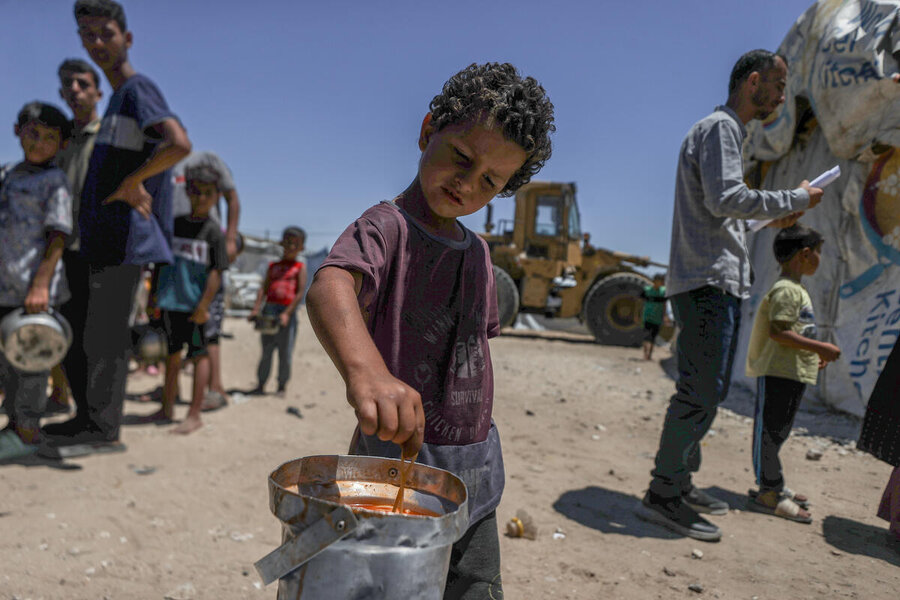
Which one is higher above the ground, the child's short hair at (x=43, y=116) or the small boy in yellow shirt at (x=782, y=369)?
the child's short hair at (x=43, y=116)

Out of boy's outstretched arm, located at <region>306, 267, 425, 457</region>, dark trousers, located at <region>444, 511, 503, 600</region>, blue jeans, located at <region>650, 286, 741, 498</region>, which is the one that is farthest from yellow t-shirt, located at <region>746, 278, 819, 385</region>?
boy's outstretched arm, located at <region>306, 267, 425, 457</region>

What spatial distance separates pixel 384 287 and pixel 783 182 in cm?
641

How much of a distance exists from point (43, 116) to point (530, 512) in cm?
315

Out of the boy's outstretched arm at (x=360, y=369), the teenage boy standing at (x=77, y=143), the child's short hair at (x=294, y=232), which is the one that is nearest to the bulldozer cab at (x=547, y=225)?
the child's short hair at (x=294, y=232)

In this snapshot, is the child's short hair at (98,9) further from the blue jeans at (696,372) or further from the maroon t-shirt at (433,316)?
the blue jeans at (696,372)

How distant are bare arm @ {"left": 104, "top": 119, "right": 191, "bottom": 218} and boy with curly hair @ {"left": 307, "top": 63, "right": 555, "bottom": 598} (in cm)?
210

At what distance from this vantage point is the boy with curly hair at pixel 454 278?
1216 millimetres

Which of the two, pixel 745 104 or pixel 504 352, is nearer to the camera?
pixel 745 104

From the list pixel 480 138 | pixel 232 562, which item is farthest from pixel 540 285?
pixel 480 138

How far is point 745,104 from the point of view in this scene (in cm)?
267

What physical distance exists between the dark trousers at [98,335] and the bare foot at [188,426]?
582mm

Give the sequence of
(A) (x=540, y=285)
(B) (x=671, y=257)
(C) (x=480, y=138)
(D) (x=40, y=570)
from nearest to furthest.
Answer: (C) (x=480, y=138)
(D) (x=40, y=570)
(B) (x=671, y=257)
(A) (x=540, y=285)

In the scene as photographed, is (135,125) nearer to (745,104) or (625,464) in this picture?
(745,104)

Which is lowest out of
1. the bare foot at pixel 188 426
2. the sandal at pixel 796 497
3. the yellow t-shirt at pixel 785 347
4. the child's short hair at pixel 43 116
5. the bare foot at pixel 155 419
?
the bare foot at pixel 155 419
